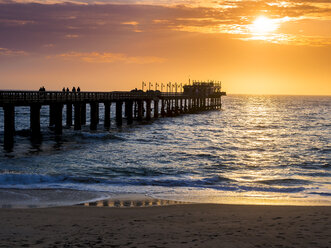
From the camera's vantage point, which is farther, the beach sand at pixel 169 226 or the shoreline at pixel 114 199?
the shoreline at pixel 114 199

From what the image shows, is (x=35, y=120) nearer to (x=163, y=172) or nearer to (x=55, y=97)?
(x=55, y=97)

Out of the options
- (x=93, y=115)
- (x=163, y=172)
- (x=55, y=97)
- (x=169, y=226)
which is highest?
(x=55, y=97)

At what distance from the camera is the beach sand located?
11289 millimetres

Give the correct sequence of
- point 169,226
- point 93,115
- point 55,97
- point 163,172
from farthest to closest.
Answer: point 93,115, point 55,97, point 163,172, point 169,226

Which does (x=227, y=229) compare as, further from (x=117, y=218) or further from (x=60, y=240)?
(x=60, y=240)

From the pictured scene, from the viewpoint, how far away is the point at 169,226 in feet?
42.6

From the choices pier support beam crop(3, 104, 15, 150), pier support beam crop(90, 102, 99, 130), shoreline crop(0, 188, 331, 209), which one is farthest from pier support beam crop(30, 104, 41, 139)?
shoreline crop(0, 188, 331, 209)

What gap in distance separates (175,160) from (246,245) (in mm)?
20110

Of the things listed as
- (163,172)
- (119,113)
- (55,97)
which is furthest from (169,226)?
(119,113)

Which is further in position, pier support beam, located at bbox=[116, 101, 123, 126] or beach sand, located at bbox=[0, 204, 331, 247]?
pier support beam, located at bbox=[116, 101, 123, 126]

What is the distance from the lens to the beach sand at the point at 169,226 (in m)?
11.3

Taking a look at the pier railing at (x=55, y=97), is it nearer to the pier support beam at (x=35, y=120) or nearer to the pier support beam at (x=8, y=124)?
the pier support beam at (x=8, y=124)

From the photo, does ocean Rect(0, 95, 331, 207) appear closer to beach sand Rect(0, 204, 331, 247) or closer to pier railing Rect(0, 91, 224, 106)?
beach sand Rect(0, 204, 331, 247)

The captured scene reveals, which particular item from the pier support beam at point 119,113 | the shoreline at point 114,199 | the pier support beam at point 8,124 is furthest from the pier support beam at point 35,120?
the shoreline at point 114,199
